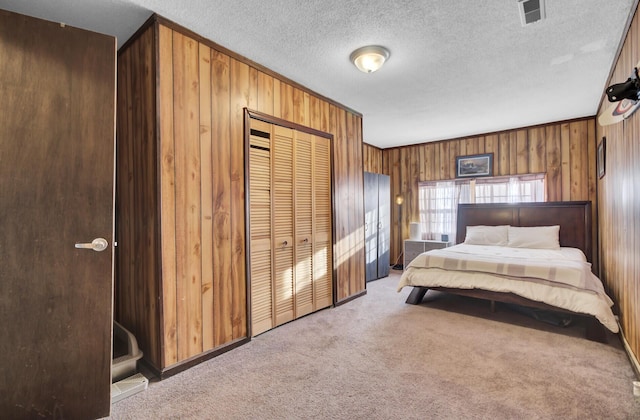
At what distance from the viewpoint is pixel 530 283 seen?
2943 mm

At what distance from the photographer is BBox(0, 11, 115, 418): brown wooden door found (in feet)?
4.87

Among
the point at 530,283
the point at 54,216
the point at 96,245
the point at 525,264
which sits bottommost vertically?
the point at 530,283

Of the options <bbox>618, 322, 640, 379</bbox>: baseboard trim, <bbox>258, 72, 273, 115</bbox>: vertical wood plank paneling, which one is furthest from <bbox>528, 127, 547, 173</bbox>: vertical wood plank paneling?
<bbox>258, 72, 273, 115</bbox>: vertical wood plank paneling

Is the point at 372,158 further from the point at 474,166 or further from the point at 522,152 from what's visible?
the point at 522,152

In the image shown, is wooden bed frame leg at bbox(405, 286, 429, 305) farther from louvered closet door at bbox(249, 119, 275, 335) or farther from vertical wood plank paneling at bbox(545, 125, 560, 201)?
vertical wood plank paneling at bbox(545, 125, 560, 201)

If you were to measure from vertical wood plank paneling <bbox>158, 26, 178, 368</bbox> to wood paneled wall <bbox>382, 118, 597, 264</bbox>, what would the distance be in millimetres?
4772

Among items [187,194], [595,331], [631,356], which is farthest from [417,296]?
[187,194]

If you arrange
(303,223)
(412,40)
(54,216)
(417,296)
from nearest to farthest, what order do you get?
(54,216)
(412,40)
(303,223)
(417,296)

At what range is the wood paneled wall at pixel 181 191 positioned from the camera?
7.03 feet

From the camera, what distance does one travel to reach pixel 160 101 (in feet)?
6.98

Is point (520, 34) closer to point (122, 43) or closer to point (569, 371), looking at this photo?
point (569, 371)

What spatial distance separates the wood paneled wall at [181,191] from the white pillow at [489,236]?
362 centimetres

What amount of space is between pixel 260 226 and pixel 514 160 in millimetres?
4343

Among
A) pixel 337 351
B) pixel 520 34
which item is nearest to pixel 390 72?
pixel 520 34
